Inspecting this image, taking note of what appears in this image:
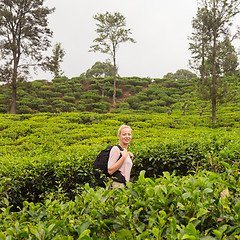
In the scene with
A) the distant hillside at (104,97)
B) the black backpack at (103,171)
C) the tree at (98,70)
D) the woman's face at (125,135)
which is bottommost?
the black backpack at (103,171)

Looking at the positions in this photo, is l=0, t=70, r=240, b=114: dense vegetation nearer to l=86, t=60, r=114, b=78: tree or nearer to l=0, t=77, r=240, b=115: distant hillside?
l=0, t=77, r=240, b=115: distant hillside

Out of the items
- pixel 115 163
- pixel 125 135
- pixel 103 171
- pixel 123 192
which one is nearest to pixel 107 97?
pixel 125 135

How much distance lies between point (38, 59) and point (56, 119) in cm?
1016

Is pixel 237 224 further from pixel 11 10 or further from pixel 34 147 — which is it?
pixel 11 10

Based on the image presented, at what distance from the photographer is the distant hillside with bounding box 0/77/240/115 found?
20.7 meters

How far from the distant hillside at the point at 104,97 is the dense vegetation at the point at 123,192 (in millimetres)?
10151

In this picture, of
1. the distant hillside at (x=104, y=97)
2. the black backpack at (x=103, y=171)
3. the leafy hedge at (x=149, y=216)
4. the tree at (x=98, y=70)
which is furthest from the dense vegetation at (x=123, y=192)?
the tree at (x=98, y=70)

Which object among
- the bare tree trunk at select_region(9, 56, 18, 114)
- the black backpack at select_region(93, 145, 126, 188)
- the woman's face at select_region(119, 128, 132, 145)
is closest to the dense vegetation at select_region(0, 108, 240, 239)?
the black backpack at select_region(93, 145, 126, 188)

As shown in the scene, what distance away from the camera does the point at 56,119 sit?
1325cm

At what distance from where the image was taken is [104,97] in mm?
24656

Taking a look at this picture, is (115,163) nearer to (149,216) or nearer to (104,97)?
(149,216)

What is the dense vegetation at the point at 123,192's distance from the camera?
1339 mm

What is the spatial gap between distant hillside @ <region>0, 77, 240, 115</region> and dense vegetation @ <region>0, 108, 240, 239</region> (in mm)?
10151

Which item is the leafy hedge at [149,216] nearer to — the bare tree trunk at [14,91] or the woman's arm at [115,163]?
the woman's arm at [115,163]
